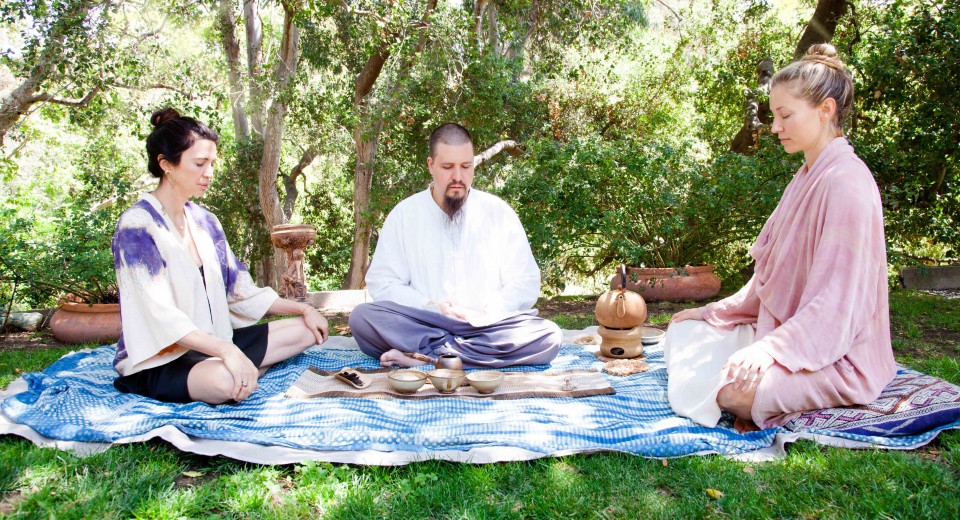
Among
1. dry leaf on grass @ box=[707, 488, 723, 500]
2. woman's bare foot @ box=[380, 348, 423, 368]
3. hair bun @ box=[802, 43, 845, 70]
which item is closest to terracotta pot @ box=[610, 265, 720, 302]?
woman's bare foot @ box=[380, 348, 423, 368]

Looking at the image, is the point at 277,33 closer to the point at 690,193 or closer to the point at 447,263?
the point at 690,193

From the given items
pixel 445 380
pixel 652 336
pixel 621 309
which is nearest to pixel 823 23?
pixel 652 336

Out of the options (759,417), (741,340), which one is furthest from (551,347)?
(759,417)

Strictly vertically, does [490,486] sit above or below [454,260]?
below

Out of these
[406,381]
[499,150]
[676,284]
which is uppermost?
[499,150]

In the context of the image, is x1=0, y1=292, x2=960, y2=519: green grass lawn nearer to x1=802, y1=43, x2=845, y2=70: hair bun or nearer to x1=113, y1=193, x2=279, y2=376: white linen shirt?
x1=113, y1=193, x2=279, y2=376: white linen shirt

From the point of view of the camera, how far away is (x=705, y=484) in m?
2.26

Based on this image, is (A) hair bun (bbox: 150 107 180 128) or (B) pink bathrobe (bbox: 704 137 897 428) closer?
(B) pink bathrobe (bbox: 704 137 897 428)

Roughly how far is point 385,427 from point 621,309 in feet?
5.43

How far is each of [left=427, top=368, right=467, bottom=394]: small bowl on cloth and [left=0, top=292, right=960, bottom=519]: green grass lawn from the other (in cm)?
83

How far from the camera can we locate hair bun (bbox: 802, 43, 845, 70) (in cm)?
281

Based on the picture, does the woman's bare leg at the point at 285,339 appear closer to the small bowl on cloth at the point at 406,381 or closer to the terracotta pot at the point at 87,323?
the small bowl on cloth at the point at 406,381

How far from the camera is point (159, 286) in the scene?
9.80 feet

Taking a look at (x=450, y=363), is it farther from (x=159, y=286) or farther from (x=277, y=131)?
(x=277, y=131)
